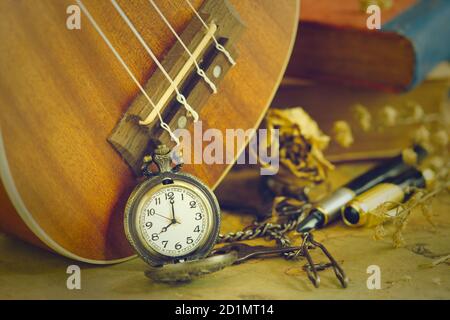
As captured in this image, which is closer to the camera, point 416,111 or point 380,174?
point 380,174

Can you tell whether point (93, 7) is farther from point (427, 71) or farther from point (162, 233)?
point (427, 71)

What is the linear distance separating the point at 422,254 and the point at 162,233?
49 centimetres

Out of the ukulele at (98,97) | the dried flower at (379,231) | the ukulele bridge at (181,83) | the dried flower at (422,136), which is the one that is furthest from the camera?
the dried flower at (422,136)

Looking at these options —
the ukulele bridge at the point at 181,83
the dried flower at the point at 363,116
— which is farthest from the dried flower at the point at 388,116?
the ukulele bridge at the point at 181,83

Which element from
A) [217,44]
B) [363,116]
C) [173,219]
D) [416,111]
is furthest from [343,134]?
[173,219]

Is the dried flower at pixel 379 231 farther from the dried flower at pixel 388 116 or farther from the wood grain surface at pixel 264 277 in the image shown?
the dried flower at pixel 388 116

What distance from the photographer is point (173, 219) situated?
1075 mm

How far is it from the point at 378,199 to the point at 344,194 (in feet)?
0.24

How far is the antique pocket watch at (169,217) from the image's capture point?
1.06 m

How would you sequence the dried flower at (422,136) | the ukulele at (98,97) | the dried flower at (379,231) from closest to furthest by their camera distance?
1. the ukulele at (98,97)
2. the dried flower at (379,231)
3. the dried flower at (422,136)

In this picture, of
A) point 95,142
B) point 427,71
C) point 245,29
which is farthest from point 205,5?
point 427,71

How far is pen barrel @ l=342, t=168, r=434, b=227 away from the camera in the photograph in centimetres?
129

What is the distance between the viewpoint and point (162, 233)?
1.07 metres

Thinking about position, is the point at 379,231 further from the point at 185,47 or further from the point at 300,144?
the point at 185,47
